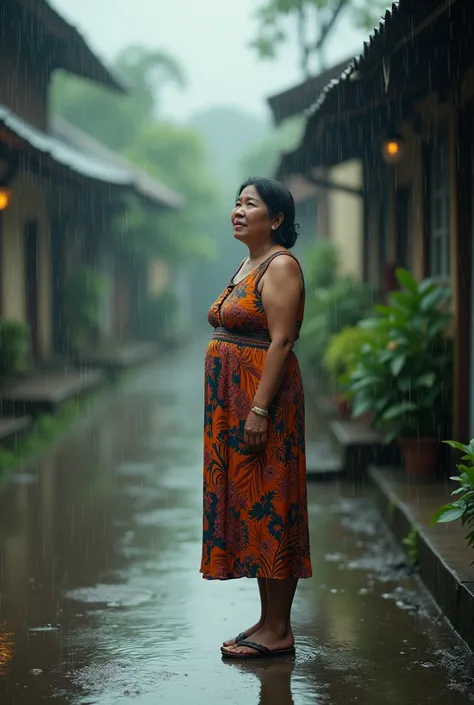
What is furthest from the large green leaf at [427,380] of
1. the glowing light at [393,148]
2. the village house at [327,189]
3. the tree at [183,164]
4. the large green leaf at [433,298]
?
the tree at [183,164]

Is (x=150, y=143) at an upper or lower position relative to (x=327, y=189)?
upper

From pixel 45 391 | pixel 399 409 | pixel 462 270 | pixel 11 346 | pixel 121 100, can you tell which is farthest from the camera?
pixel 121 100

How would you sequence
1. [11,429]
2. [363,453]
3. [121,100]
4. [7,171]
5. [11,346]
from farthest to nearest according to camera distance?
1. [121,100]
2. [11,346]
3. [7,171]
4. [11,429]
5. [363,453]

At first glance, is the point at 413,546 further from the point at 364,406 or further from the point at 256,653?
the point at 364,406

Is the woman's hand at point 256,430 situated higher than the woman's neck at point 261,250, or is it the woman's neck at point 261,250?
the woman's neck at point 261,250

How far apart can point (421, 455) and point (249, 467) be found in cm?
355

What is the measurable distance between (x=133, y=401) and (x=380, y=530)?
855 centimetres

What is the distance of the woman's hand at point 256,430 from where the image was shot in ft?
14.8

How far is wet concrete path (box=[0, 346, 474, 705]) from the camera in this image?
4348 millimetres

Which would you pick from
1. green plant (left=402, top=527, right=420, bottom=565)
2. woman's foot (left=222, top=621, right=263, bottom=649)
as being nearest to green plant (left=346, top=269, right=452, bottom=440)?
green plant (left=402, top=527, right=420, bottom=565)

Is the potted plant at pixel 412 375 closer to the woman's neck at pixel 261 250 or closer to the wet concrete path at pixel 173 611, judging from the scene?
the wet concrete path at pixel 173 611

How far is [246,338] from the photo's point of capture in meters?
4.66

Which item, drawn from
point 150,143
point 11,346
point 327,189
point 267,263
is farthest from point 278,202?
point 150,143

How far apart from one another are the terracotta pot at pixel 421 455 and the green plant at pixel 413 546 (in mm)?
1522
